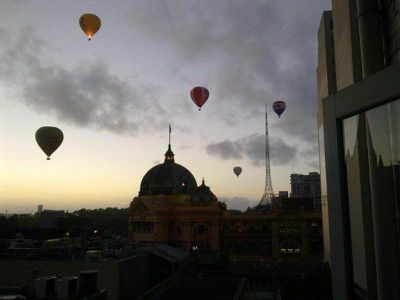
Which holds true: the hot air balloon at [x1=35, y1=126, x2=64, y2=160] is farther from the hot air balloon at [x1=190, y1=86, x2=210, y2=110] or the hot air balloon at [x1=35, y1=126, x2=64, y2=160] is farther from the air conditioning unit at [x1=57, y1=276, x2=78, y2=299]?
the air conditioning unit at [x1=57, y1=276, x2=78, y2=299]

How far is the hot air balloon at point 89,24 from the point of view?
110ft

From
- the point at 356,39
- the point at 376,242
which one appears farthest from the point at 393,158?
the point at 356,39

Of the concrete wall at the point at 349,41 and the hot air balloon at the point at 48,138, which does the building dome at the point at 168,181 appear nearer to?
the hot air balloon at the point at 48,138

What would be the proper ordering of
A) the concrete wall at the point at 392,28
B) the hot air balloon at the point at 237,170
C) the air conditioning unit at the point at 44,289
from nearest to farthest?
the concrete wall at the point at 392,28 → the air conditioning unit at the point at 44,289 → the hot air balloon at the point at 237,170

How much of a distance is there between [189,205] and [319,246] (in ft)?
72.0

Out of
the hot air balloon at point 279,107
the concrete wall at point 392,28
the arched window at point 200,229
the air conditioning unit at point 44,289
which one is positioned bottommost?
the air conditioning unit at point 44,289

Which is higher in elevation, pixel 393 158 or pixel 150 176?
pixel 150 176

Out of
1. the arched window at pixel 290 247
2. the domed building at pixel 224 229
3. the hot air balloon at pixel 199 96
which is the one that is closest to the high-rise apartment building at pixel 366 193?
the hot air balloon at pixel 199 96

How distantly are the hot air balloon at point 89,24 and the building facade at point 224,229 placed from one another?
36.9 meters

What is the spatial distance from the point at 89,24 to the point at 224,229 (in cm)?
4090

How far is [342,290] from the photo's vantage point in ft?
13.4

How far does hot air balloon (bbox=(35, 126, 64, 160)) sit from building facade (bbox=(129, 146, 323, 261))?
29109mm

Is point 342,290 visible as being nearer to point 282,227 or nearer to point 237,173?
point 282,227

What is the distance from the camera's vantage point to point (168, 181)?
265ft
